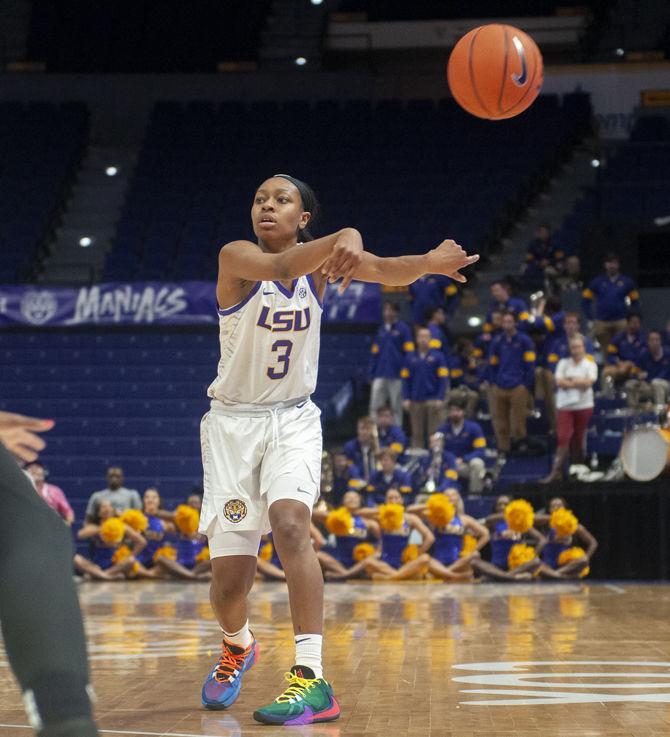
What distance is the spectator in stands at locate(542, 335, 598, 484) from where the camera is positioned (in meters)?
14.1

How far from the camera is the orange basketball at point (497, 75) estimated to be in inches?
325

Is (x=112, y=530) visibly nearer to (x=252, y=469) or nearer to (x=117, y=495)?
(x=117, y=495)

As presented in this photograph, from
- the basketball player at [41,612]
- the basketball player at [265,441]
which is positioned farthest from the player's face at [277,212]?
the basketball player at [41,612]

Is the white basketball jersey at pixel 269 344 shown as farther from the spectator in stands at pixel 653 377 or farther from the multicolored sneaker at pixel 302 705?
the spectator in stands at pixel 653 377

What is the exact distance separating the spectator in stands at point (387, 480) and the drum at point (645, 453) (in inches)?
102

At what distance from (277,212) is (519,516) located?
8.68 metres

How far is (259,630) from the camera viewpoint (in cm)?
823

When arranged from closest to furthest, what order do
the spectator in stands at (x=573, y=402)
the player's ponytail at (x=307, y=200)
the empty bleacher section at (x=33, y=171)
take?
the player's ponytail at (x=307, y=200), the spectator in stands at (x=573, y=402), the empty bleacher section at (x=33, y=171)

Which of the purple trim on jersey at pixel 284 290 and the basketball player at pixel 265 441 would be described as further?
the purple trim on jersey at pixel 284 290

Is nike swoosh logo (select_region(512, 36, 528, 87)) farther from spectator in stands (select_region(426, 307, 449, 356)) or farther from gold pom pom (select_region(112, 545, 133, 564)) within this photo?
gold pom pom (select_region(112, 545, 133, 564))

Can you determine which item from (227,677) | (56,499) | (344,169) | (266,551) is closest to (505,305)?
(266,551)

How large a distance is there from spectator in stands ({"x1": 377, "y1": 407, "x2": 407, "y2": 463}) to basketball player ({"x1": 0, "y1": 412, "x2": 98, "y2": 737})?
13052 millimetres

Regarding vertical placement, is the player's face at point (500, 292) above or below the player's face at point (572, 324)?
above

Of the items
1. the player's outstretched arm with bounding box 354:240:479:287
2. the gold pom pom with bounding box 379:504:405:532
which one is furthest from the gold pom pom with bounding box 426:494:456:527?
the player's outstretched arm with bounding box 354:240:479:287
